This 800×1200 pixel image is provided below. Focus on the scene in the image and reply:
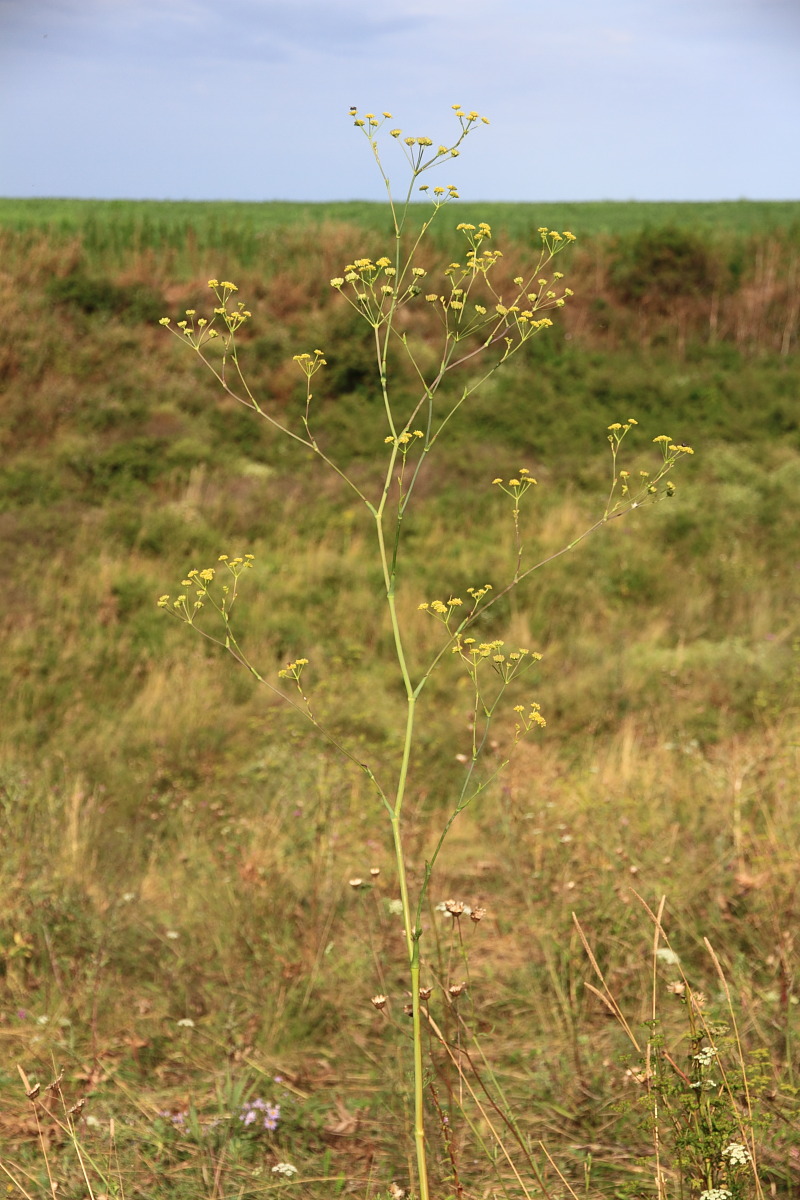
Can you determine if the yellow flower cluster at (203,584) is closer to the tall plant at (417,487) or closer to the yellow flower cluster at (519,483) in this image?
the tall plant at (417,487)

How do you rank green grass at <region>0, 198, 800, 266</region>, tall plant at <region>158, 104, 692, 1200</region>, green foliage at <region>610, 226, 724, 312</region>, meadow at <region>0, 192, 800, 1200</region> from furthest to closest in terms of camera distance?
green grass at <region>0, 198, 800, 266</region> < green foliage at <region>610, 226, 724, 312</region> < meadow at <region>0, 192, 800, 1200</region> < tall plant at <region>158, 104, 692, 1200</region>

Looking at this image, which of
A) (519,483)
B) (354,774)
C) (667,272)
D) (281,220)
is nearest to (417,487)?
(354,774)

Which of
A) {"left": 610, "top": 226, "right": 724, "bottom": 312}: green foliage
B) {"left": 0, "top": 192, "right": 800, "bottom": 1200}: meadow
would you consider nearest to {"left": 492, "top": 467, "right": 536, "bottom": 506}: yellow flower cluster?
{"left": 0, "top": 192, "right": 800, "bottom": 1200}: meadow

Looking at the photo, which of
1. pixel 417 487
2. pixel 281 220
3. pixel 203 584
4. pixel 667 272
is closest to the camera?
pixel 203 584

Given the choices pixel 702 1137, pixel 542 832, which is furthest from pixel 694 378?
pixel 702 1137

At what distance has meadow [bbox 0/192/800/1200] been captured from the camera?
2.54 metres

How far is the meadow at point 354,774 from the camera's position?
8.34 feet

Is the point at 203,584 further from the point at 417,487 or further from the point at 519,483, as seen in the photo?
the point at 417,487

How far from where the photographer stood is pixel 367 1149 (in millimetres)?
2510

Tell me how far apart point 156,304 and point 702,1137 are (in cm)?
1653

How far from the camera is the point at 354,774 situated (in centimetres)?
548

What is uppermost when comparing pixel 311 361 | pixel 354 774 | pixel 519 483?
pixel 311 361

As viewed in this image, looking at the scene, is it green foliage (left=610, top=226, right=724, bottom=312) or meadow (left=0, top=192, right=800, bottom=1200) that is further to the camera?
green foliage (left=610, top=226, right=724, bottom=312)

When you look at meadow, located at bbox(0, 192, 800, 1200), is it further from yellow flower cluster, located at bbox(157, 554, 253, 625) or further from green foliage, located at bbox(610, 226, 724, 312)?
green foliage, located at bbox(610, 226, 724, 312)
